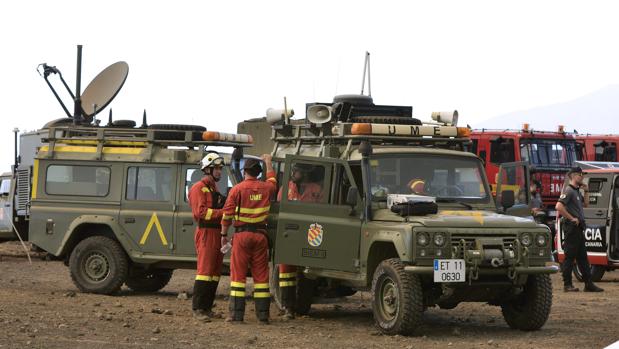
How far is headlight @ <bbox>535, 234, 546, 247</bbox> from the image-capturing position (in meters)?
12.3

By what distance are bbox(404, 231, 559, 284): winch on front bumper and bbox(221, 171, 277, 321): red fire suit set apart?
222 cm

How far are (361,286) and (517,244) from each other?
71.6 inches

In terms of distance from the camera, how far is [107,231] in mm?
17422

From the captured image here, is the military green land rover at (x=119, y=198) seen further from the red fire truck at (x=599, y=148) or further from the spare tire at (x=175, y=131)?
the red fire truck at (x=599, y=148)

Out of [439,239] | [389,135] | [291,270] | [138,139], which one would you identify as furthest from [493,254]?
[138,139]

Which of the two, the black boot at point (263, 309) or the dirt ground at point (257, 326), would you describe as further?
the black boot at point (263, 309)

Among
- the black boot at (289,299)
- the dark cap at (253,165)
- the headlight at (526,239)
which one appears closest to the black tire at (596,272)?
the black boot at (289,299)

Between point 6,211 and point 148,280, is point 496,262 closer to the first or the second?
point 148,280

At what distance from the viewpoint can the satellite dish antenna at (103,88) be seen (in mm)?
21734

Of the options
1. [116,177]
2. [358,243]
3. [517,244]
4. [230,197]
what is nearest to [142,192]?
[116,177]

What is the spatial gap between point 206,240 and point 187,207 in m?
2.63

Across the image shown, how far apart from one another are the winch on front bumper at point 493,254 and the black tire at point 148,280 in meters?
7.00

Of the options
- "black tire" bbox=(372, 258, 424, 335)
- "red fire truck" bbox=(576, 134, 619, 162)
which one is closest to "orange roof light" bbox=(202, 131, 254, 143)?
"black tire" bbox=(372, 258, 424, 335)

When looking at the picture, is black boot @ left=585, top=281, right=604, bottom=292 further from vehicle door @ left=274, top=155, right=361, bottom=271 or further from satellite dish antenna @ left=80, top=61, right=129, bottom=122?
satellite dish antenna @ left=80, top=61, right=129, bottom=122
